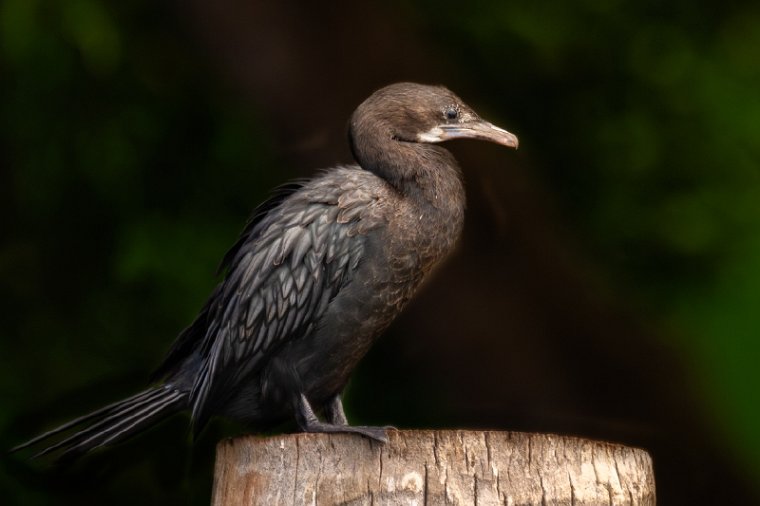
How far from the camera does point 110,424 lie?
12.0ft

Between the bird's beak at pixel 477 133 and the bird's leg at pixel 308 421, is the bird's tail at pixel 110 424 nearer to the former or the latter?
the bird's leg at pixel 308 421

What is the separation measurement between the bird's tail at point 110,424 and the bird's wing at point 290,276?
0.19m

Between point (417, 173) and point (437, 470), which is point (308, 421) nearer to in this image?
point (437, 470)

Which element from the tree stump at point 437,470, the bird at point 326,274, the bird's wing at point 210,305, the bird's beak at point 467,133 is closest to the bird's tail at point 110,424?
the bird at point 326,274

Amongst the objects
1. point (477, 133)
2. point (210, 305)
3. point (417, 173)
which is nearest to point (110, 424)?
point (210, 305)

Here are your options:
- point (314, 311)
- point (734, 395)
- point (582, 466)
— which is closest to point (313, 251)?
point (314, 311)

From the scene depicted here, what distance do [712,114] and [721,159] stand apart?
0.17 meters

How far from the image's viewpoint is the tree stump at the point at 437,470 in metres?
2.93

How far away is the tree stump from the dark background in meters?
1.27

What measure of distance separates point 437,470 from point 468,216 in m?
1.65

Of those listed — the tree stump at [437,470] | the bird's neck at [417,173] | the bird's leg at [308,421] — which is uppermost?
the bird's neck at [417,173]

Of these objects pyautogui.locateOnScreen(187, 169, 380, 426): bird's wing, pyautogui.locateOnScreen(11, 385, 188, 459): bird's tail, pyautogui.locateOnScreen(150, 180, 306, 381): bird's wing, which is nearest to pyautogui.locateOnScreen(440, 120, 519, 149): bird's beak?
pyautogui.locateOnScreen(187, 169, 380, 426): bird's wing

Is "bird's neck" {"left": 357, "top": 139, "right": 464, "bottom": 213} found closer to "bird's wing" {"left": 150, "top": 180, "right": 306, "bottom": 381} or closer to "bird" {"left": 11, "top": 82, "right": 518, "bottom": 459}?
"bird" {"left": 11, "top": 82, "right": 518, "bottom": 459}

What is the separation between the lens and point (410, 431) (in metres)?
2.99
